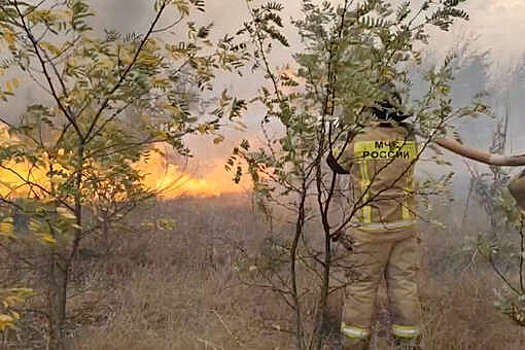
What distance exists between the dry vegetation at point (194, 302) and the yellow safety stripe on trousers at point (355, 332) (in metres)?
0.45

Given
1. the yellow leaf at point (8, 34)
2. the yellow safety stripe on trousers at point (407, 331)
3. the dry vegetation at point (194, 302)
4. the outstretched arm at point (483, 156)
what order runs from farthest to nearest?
the dry vegetation at point (194, 302), the yellow safety stripe on trousers at point (407, 331), the outstretched arm at point (483, 156), the yellow leaf at point (8, 34)

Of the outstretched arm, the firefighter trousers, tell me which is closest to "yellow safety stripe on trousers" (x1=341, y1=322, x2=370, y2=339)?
the firefighter trousers

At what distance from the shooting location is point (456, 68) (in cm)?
180

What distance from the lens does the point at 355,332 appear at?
335 cm

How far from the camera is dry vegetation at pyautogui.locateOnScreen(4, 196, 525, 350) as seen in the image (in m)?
3.75

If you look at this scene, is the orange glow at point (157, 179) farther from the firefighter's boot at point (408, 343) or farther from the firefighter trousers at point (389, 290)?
the firefighter's boot at point (408, 343)

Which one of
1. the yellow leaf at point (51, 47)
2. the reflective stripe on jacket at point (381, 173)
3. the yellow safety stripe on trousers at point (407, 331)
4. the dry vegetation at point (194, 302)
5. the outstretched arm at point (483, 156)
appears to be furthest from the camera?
the dry vegetation at point (194, 302)

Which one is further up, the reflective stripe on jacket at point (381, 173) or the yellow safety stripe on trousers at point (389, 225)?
the reflective stripe on jacket at point (381, 173)

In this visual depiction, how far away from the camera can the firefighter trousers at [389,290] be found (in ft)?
11.1

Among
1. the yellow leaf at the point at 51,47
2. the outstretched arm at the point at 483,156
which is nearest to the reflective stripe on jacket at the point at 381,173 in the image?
the outstretched arm at the point at 483,156

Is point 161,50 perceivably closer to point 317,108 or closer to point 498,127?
point 317,108

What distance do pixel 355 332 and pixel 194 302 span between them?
6.32 ft

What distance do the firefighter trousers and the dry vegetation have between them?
0.43 meters

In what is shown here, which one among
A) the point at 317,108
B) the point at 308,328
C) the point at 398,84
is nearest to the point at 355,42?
the point at 317,108
